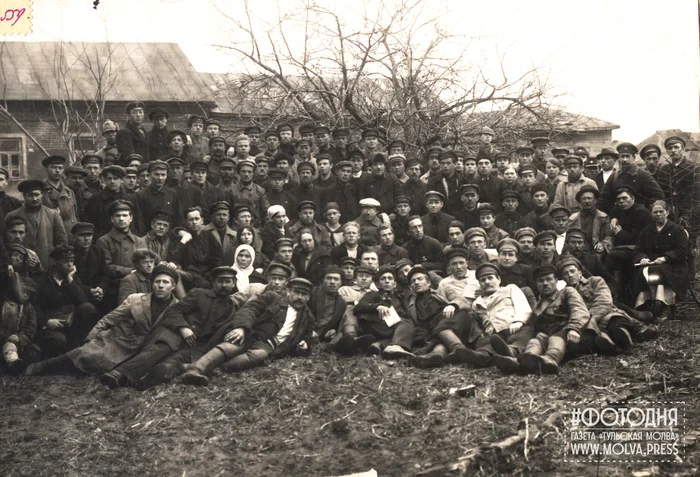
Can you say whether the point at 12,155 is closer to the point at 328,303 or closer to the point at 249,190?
the point at 249,190

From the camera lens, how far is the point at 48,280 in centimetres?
591

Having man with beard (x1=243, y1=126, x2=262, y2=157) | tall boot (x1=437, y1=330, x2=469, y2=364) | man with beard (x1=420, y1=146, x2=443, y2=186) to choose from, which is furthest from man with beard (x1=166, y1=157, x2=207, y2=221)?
tall boot (x1=437, y1=330, x2=469, y2=364)

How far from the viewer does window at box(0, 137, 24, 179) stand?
11.2 meters

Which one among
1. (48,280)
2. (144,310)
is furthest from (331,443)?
(48,280)

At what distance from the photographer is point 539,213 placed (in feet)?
23.5

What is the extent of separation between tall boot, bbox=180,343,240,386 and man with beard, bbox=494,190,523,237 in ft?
10.3

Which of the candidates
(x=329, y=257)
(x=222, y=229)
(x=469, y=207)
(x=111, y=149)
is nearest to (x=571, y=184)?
(x=469, y=207)

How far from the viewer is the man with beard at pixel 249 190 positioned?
7.39 m

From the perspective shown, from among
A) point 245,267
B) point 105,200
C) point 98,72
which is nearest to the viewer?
point 245,267

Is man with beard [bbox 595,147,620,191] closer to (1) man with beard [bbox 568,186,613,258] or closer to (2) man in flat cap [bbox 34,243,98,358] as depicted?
(1) man with beard [bbox 568,186,613,258]

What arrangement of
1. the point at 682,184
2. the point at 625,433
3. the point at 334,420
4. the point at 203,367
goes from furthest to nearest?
1. the point at 682,184
2. the point at 203,367
3. the point at 334,420
4. the point at 625,433

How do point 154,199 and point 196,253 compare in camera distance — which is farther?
point 154,199

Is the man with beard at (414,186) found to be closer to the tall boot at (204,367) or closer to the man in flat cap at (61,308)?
the tall boot at (204,367)

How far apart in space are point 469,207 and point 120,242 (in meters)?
3.44
